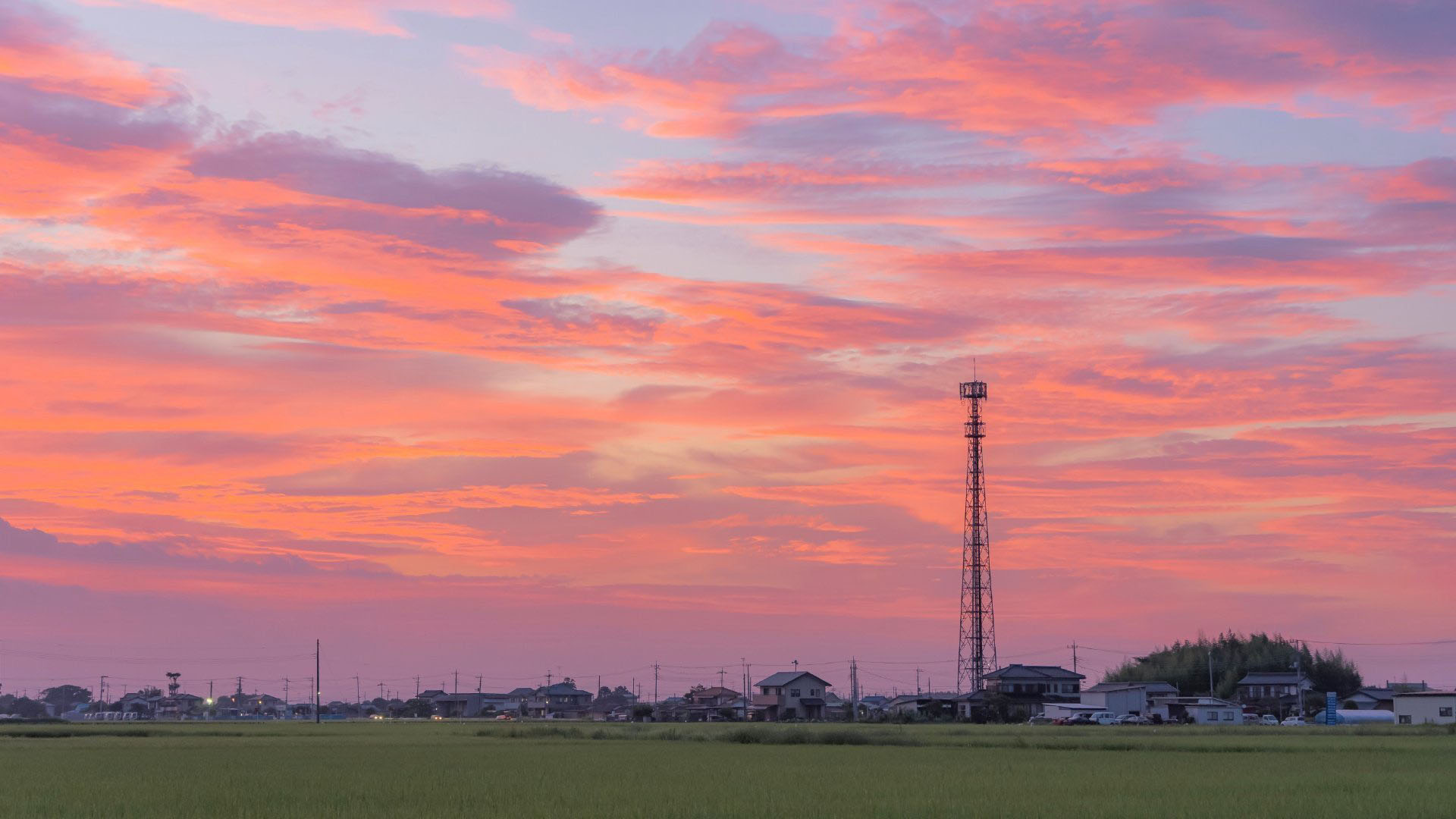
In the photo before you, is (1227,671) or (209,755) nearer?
(209,755)

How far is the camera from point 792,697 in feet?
453

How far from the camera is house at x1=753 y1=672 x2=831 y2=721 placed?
136500 mm

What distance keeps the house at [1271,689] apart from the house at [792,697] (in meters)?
40.9

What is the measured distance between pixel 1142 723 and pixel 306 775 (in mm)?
71422

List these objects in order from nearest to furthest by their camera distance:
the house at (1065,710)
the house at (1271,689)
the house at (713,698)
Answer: the house at (1065,710) → the house at (1271,689) → the house at (713,698)

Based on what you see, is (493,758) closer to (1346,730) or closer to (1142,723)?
(1346,730)

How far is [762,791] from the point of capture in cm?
3256

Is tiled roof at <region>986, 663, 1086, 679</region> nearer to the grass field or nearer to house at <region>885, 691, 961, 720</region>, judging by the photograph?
house at <region>885, 691, 961, 720</region>

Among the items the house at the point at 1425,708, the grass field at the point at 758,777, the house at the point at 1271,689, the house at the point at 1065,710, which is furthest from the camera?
the house at the point at 1271,689

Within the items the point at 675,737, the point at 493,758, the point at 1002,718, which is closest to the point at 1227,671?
the point at 1002,718

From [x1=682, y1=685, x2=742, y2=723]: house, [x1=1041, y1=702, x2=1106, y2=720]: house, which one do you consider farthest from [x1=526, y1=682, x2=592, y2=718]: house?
[x1=1041, y1=702, x2=1106, y2=720]: house

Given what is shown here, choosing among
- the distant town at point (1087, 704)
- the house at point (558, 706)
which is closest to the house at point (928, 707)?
the distant town at point (1087, 704)

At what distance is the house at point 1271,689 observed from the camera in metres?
131

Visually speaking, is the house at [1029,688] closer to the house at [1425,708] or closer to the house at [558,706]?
the house at [1425,708]
